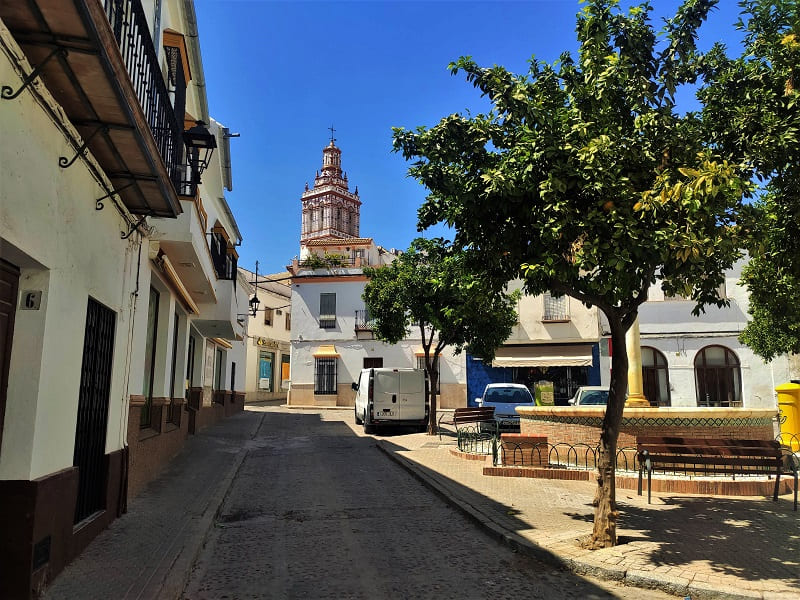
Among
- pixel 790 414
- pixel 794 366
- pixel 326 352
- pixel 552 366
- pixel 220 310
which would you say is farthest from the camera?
pixel 326 352

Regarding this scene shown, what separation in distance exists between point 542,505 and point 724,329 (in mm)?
21680

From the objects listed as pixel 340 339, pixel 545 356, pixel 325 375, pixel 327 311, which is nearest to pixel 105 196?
pixel 545 356

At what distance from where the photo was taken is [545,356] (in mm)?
29422

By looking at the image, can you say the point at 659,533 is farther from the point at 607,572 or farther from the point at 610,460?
the point at 607,572

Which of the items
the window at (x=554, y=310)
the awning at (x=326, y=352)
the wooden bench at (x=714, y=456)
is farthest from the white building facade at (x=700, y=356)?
the wooden bench at (x=714, y=456)

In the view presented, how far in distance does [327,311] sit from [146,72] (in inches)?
1134

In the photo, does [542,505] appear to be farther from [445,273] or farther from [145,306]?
[445,273]

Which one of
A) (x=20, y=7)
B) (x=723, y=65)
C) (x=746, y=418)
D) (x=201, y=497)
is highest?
(x=723, y=65)

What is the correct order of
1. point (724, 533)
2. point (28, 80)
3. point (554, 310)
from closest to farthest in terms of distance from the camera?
point (28, 80) → point (724, 533) → point (554, 310)

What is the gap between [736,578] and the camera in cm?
527

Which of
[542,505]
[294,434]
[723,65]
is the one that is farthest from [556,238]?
[294,434]

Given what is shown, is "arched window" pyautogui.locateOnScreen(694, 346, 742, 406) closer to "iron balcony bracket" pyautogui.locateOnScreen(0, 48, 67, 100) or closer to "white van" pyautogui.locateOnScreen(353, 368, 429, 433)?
"white van" pyautogui.locateOnScreen(353, 368, 429, 433)

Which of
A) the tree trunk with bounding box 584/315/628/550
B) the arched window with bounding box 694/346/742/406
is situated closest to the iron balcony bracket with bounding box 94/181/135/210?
the tree trunk with bounding box 584/315/628/550

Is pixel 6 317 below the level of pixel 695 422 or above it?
above
